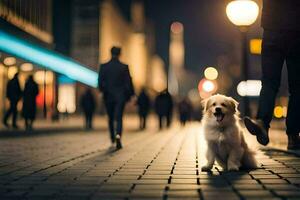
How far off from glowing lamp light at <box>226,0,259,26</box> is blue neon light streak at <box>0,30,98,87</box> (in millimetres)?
12113

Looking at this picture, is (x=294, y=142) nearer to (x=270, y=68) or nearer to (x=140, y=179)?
(x=270, y=68)

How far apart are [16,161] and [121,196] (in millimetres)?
3641

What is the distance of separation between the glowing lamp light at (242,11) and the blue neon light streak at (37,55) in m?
12.1

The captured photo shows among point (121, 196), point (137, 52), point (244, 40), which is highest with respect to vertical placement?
point (137, 52)

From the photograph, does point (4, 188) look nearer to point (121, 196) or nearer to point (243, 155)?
point (121, 196)

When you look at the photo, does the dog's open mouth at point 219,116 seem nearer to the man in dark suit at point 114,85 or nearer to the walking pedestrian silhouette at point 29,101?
the man in dark suit at point 114,85

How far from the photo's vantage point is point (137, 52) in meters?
128

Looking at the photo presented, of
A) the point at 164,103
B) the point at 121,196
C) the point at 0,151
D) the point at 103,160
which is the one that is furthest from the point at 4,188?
the point at 164,103

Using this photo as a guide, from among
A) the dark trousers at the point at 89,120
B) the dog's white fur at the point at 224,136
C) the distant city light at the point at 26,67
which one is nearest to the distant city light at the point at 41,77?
the distant city light at the point at 26,67

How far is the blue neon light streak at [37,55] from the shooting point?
24.0 meters

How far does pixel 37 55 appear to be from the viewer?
28359 millimetres

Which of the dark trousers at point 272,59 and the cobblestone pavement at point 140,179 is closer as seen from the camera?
the cobblestone pavement at point 140,179

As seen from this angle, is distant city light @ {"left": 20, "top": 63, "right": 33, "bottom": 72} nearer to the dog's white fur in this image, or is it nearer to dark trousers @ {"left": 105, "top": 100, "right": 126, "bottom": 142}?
dark trousers @ {"left": 105, "top": 100, "right": 126, "bottom": 142}

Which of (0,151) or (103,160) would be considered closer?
(103,160)
